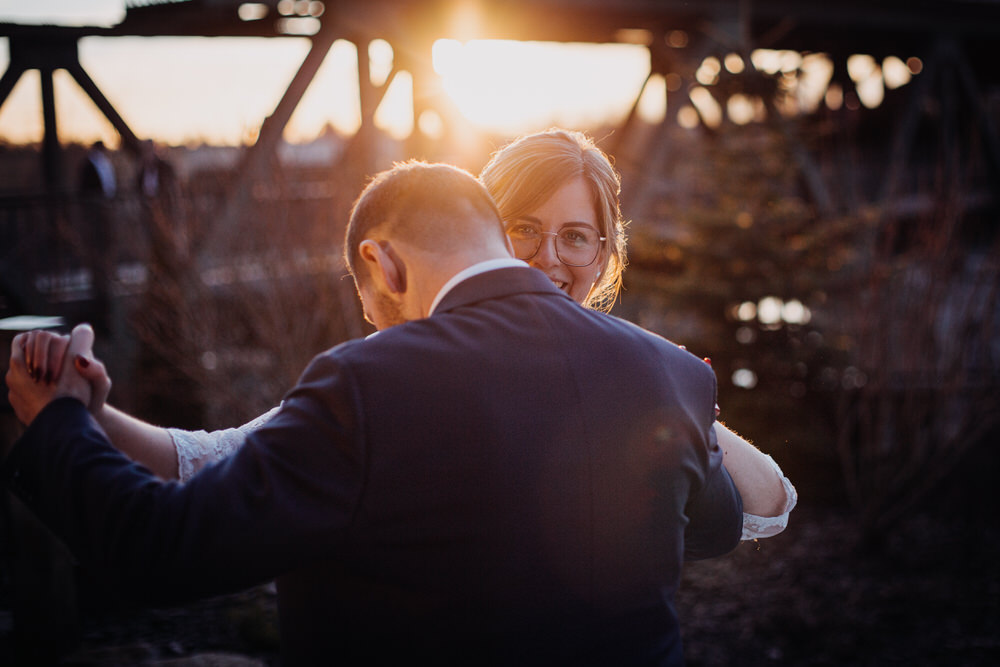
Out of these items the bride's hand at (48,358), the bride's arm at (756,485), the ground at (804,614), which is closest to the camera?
the bride's hand at (48,358)

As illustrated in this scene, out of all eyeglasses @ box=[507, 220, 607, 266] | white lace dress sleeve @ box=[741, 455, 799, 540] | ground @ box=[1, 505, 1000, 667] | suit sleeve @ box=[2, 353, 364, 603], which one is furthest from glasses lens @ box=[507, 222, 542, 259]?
ground @ box=[1, 505, 1000, 667]

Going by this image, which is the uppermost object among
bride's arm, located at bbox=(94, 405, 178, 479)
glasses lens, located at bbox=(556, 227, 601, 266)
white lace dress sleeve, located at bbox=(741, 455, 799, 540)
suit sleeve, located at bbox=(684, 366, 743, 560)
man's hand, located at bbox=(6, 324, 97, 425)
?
glasses lens, located at bbox=(556, 227, 601, 266)

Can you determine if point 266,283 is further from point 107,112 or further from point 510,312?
point 510,312

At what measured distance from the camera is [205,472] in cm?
132

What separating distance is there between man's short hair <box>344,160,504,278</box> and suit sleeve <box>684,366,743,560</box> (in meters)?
0.55

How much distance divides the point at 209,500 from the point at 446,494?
0.35 m

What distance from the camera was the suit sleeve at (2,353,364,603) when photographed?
4.16 feet

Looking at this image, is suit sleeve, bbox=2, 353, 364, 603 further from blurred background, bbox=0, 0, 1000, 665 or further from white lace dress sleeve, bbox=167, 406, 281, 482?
blurred background, bbox=0, 0, 1000, 665

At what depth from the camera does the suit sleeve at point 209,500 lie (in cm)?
127

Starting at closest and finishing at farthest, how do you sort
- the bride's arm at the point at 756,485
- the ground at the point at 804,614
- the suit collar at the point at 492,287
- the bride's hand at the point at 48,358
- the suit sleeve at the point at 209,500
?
the suit sleeve at the point at 209,500 → the bride's hand at the point at 48,358 → the suit collar at the point at 492,287 → the bride's arm at the point at 756,485 → the ground at the point at 804,614

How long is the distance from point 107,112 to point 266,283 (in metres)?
3.18

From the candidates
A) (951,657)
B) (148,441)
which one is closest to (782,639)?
(951,657)

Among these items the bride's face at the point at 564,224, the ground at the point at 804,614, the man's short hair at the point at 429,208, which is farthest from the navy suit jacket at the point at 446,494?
the ground at the point at 804,614

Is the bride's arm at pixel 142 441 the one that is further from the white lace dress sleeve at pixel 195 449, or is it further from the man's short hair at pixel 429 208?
the man's short hair at pixel 429 208
